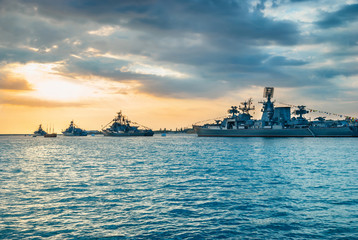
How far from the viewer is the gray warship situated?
5915 inches

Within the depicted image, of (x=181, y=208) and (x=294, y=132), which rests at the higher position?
(x=294, y=132)

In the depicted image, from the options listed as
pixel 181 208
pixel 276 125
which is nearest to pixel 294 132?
pixel 276 125

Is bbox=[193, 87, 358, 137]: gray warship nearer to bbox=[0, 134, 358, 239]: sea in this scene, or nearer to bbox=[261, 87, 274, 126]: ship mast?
bbox=[261, 87, 274, 126]: ship mast

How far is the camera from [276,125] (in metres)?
159

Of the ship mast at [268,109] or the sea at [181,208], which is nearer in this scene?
the sea at [181,208]

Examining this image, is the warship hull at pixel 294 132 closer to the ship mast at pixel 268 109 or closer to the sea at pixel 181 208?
the ship mast at pixel 268 109

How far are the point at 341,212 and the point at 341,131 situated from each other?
491 ft

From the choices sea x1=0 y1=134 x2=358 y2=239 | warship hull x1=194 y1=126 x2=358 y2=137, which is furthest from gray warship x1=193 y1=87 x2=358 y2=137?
sea x1=0 y1=134 x2=358 y2=239

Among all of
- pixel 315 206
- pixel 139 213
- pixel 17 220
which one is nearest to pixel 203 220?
pixel 139 213

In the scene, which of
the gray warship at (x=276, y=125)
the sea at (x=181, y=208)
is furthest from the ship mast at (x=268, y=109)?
the sea at (x=181, y=208)

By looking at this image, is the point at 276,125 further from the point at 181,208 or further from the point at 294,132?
the point at 181,208

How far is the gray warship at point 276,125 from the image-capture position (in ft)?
493

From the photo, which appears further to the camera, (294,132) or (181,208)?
(294,132)

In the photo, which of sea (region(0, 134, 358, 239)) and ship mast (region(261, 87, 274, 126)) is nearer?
sea (region(0, 134, 358, 239))
